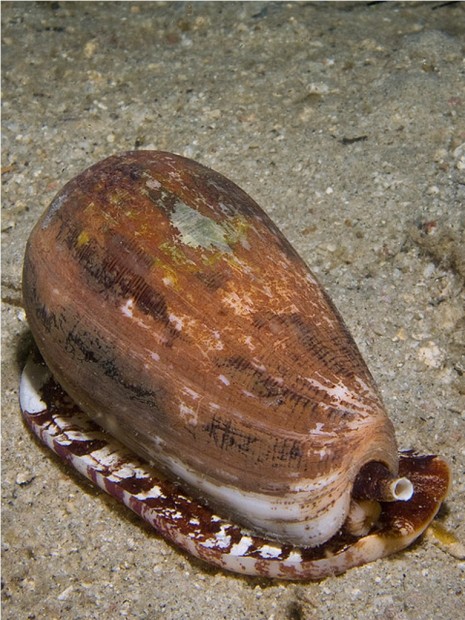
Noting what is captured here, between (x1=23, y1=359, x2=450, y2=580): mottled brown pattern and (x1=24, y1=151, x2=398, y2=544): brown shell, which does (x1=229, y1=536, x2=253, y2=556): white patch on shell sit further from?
(x1=24, y1=151, x2=398, y2=544): brown shell

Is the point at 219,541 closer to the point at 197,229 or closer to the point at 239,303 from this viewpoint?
the point at 239,303

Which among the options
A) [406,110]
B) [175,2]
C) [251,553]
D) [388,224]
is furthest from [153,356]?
[175,2]

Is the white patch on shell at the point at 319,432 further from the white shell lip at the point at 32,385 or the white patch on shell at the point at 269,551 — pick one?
the white shell lip at the point at 32,385

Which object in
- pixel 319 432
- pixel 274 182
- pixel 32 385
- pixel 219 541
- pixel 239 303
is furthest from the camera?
pixel 274 182

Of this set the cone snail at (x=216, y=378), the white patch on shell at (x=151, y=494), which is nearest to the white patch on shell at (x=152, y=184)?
the cone snail at (x=216, y=378)

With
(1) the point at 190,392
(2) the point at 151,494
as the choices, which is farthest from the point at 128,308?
(2) the point at 151,494

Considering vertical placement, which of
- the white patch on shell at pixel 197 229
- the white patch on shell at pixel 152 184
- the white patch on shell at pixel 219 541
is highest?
the white patch on shell at pixel 152 184

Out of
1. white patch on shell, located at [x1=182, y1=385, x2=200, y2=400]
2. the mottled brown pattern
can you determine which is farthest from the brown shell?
the mottled brown pattern
